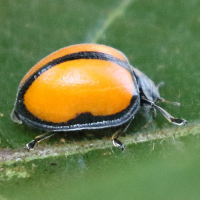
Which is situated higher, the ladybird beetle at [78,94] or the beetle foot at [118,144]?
the ladybird beetle at [78,94]

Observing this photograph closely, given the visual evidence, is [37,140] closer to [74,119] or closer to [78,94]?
[74,119]

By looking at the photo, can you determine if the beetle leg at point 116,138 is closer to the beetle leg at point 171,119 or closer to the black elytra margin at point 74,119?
the black elytra margin at point 74,119

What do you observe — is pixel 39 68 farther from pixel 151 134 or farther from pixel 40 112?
pixel 151 134

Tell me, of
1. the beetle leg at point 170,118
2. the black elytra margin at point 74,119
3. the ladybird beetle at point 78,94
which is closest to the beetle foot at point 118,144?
the ladybird beetle at point 78,94

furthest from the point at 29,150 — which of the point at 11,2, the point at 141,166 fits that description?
the point at 11,2

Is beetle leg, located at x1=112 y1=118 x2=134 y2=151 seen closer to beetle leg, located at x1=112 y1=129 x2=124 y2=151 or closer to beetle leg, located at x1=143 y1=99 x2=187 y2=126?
beetle leg, located at x1=112 y1=129 x2=124 y2=151

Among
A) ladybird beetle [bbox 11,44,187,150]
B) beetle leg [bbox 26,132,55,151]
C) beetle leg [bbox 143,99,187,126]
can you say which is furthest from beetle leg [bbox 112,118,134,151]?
beetle leg [bbox 26,132,55,151]
